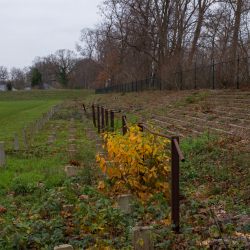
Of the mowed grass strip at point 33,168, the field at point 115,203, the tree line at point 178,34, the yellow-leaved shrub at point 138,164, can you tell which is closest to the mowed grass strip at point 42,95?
the tree line at point 178,34

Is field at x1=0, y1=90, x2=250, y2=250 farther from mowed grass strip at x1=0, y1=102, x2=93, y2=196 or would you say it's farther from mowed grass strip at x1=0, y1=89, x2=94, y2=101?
mowed grass strip at x1=0, y1=89, x2=94, y2=101

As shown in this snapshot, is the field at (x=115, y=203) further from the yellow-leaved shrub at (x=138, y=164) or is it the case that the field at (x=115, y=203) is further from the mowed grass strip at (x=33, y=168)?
the yellow-leaved shrub at (x=138, y=164)

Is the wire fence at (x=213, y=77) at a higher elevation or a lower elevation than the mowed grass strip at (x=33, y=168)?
higher

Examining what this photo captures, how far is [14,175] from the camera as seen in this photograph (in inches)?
237

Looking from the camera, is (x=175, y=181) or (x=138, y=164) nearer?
(x=175, y=181)

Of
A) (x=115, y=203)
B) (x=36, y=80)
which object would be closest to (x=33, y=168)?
(x=115, y=203)

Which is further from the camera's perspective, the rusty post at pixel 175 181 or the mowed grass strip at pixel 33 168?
the mowed grass strip at pixel 33 168

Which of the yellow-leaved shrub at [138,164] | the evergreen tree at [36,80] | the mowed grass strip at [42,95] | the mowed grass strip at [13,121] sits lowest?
the mowed grass strip at [13,121]

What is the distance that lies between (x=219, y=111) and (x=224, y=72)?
228 inches

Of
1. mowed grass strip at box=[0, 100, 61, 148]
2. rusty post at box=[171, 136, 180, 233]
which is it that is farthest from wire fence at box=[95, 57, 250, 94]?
rusty post at box=[171, 136, 180, 233]

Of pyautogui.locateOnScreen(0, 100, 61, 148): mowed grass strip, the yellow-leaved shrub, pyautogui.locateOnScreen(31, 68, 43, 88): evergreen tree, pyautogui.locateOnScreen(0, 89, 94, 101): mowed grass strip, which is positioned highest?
pyautogui.locateOnScreen(31, 68, 43, 88): evergreen tree

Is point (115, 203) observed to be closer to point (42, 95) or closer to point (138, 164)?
point (138, 164)

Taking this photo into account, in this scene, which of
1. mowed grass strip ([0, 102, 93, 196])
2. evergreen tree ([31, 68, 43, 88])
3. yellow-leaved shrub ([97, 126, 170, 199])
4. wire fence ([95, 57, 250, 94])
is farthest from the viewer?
evergreen tree ([31, 68, 43, 88])

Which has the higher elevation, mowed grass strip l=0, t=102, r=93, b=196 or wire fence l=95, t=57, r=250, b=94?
wire fence l=95, t=57, r=250, b=94
